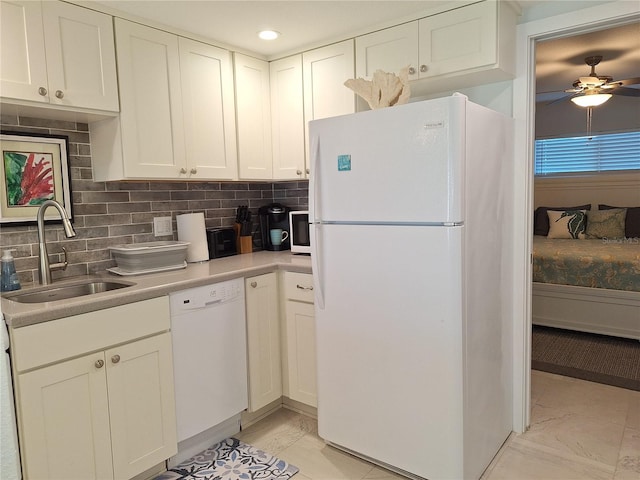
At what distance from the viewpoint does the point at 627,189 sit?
5.20 metres

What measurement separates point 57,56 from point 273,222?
166 cm

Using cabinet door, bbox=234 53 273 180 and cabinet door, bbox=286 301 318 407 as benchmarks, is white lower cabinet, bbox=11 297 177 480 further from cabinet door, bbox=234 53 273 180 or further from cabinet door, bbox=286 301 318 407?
cabinet door, bbox=234 53 273 180

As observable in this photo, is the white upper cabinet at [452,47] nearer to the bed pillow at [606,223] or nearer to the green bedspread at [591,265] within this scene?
the green bedspread at [591,265]

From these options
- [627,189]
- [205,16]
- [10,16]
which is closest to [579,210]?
[627,189]

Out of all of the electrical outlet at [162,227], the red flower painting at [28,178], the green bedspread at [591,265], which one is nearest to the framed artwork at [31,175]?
the red flower painting at [28,178]

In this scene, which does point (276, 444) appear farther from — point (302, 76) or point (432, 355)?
point (302, 76)

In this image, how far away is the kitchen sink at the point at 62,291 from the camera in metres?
2.04

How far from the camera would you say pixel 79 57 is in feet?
6.94

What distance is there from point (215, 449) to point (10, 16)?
7.28 feet

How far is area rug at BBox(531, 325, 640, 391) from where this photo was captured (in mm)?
3100

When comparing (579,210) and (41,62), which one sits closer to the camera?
(41,62)

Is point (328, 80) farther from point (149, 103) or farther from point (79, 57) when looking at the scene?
point (79, 57)

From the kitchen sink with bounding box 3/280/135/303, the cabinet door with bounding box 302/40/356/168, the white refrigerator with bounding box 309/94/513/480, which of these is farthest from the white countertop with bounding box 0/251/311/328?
the cabinet door with bounding box 302/40/356/168

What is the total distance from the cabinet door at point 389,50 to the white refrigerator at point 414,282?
2.06 ft
